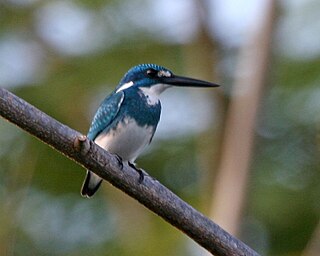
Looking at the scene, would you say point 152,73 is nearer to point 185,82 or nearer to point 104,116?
point 185,82

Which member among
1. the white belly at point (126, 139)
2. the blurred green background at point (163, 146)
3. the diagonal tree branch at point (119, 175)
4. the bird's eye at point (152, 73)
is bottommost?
the blurred green background at point (163, 146)

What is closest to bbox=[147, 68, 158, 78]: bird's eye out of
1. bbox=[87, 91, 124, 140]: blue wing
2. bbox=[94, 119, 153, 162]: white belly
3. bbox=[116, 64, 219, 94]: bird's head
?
bbox=[116, 64, 219, 94]: bird's head

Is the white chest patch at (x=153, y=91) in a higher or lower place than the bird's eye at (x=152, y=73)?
lower

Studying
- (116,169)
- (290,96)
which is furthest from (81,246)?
(116,169)

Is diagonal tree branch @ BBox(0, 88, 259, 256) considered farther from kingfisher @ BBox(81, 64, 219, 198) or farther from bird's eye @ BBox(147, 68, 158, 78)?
bird's eye @ BBox(147, 68, 158, 78)

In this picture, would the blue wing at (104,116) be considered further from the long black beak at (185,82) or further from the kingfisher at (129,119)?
the long black beak at (185,82)

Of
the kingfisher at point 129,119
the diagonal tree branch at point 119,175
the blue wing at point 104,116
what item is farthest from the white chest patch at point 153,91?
the diagonal tree branch at point 119,175

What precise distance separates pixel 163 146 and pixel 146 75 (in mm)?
1517

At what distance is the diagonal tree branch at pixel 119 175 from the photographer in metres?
2.82

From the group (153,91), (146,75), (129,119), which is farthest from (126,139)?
(146,75)

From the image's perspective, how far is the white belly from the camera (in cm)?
418

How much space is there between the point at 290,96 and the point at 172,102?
0.77m

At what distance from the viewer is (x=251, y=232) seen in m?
6.12

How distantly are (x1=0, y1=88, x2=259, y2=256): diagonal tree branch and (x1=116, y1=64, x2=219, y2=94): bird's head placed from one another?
1.40 meters
